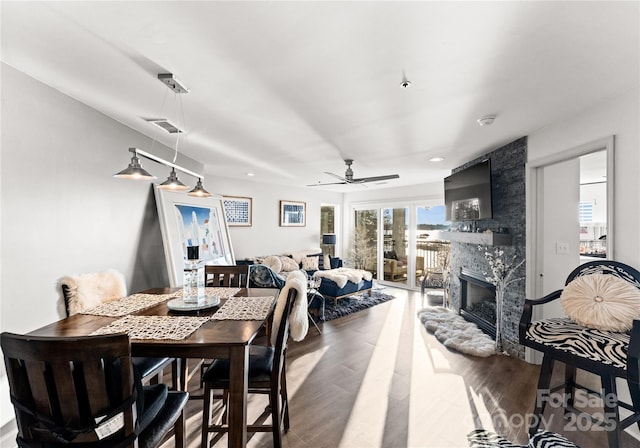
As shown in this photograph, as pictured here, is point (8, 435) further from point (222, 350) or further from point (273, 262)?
point (273, 262)

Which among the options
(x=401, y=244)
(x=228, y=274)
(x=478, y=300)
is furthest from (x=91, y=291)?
(x=401, y=244)

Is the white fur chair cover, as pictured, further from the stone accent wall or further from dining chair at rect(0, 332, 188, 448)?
the stone accent wall

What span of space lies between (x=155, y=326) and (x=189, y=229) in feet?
8.29

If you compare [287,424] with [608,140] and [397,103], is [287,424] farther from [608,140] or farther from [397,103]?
[608,140]

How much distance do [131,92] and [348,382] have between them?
118 inches

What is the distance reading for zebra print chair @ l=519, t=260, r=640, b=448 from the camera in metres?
1.53

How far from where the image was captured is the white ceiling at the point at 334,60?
129 centimetres

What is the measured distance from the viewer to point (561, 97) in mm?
2137

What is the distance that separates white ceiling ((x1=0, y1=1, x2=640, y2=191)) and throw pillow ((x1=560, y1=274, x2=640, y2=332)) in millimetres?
1344

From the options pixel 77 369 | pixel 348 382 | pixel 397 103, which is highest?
pixel 397 103

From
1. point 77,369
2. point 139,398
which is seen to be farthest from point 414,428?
point 77,369

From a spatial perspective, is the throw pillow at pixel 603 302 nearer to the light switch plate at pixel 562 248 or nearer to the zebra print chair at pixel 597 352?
the zebra print chair at pixel 597 352

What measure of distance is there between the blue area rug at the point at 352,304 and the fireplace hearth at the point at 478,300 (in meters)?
1.48

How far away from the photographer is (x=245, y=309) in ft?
6.17
